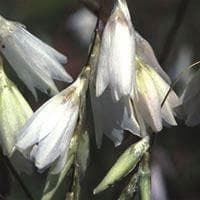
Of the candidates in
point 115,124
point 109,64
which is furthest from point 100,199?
point 109,64

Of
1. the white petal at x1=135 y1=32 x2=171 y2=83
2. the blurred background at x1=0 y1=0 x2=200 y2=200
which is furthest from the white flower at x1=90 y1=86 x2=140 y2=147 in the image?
the blurred background at x1=0 y1=0 x2=200 y2=200

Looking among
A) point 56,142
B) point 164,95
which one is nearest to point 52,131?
point 56,142

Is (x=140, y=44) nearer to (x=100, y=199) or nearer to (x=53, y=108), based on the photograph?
(x=53, y=108)

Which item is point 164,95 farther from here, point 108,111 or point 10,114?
point 10,114

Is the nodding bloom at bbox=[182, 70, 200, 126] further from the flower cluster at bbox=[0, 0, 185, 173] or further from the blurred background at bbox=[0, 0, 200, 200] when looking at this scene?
the blurred background at bbox=[0, 0, 200, 200]

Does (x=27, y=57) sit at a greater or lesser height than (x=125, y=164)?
greater

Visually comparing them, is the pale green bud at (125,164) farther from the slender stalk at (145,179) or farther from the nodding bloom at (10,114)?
the nodding bloom at (10,114)
